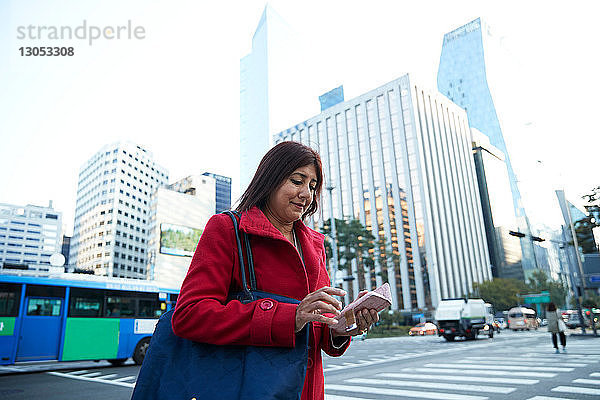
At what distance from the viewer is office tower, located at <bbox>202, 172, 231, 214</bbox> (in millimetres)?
112625

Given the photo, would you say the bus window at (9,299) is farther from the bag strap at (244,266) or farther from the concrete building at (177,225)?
the concrete building at (177,225)

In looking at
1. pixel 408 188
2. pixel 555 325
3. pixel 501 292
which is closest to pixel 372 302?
pixel 555 325

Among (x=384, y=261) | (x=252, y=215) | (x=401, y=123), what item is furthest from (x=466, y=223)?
(x=252, y=215)

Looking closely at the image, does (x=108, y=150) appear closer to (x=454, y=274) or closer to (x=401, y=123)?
(x=401, y=123)

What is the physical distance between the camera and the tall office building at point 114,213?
90.8 metres

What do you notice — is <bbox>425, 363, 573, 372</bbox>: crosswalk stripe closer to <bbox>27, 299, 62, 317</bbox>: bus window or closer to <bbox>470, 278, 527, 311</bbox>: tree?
<bbox>27, 299, 62, 317</bbox>: bus window

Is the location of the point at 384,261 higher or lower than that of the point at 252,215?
higher

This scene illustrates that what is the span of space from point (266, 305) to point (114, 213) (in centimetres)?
9988

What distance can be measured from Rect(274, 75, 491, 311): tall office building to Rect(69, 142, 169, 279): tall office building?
4800 cm

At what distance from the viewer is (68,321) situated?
437 inches

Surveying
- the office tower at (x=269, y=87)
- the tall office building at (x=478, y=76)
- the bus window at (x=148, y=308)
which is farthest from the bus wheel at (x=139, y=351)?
the tall office building at (x=478, y=76)

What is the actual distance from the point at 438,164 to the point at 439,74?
69757 millimetres

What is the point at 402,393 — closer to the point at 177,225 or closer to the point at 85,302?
the point at 85,302

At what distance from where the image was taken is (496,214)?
270 ft
